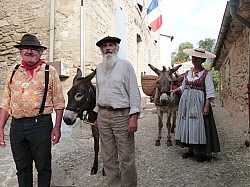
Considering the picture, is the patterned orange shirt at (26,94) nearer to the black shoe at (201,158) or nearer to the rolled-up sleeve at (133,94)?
the rolled-up sleeve at (133,94)

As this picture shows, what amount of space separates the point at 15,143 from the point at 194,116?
2629mm

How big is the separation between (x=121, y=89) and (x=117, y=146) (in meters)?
0.65

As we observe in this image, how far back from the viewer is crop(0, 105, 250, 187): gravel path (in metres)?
3.23

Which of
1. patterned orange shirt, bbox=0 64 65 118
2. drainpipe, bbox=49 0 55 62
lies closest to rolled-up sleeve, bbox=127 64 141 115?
patterned orange shirt, bbox=0 64 65 118

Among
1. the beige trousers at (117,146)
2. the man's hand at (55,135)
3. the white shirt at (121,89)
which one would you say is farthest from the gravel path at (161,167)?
the white shirt at (121,89)

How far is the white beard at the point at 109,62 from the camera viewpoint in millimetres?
2590

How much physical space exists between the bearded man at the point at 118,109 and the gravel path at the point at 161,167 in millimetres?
770

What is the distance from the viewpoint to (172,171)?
3.60 metres

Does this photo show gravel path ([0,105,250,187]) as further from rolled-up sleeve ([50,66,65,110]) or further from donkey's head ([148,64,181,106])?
rolled-up sleeve ([50,66,65,110])

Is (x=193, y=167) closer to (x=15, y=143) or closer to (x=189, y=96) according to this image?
(x=189, y=96)

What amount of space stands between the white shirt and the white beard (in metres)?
0.04

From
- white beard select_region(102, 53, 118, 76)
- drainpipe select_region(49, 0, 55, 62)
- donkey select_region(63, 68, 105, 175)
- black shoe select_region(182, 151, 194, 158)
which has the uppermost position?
drainpipe select_region(49, 0, 55, 62)

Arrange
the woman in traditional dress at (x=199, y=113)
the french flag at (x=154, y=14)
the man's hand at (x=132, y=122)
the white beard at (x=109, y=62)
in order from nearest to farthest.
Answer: the man's hand at (x=132, y=122)
the white beard at (x=109, y=62)
the woman in traditional dress at (x=199, y=113)
the french flag at (x=154, y=14)

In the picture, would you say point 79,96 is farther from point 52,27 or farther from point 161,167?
point 52,27
